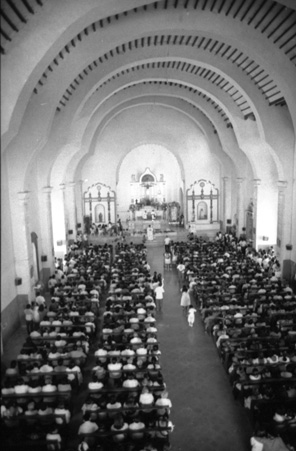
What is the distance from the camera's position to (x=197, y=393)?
979cm

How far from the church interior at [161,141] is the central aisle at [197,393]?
0.04 meters

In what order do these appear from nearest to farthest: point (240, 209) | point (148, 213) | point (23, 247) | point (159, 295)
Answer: point (23, 247)
point (159, 295)
point (240, 209)
point (148, 213)

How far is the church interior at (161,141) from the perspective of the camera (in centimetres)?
992

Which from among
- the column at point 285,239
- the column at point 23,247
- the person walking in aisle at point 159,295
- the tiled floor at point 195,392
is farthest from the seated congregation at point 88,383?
the column at point 285,239

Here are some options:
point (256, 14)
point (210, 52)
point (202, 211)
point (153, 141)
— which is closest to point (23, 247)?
point (256, 14)

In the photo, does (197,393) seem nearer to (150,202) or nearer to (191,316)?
(191,316)

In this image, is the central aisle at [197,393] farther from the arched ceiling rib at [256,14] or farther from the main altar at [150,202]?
the main altar at [150,202]

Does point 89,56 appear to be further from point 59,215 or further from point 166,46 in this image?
point 59,215

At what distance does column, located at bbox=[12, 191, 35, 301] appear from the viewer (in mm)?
14305

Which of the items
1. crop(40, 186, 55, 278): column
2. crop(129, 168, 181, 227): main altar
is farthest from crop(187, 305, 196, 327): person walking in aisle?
crop(129, 168, 181, 227): main altar

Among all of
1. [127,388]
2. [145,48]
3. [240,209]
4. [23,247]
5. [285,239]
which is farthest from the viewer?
[240,209]

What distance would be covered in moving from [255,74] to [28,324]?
13.6 metres

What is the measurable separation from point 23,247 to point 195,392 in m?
7.96

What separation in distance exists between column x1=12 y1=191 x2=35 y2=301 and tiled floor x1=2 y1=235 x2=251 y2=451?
62.0 inches
